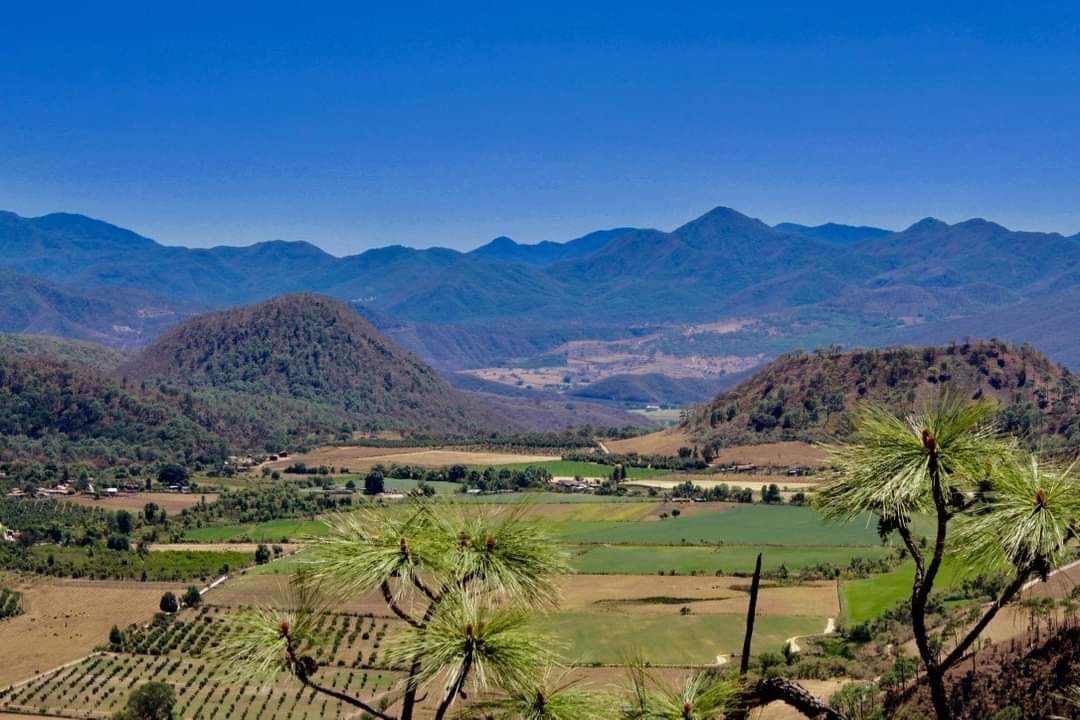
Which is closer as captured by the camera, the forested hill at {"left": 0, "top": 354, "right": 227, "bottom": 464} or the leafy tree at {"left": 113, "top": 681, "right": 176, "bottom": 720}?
the leafy tree at {"left": 113, "top": 681, "right": 176, "bottom": 720}

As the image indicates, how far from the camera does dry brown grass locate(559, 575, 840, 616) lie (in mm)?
66938

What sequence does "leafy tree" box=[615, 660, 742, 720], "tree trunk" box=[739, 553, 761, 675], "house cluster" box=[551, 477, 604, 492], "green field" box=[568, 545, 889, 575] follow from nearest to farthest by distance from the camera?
"tree trunk" box=[739, 553, 761, 675]
"leafy tree" box=[615, 660, 742, 720]
"green field" box=[568, 545, 889, 575]
"house cluster" box=[551, 477, 604, 492]

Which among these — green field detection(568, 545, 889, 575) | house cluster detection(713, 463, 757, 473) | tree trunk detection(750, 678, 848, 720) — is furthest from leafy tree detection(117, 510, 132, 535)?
tree trunk detection(750, 678, 848, 720)

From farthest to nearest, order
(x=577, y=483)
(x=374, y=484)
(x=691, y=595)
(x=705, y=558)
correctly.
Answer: (x=577, y=483) → (x=374, y=484) → (x=705, y=558) → (x=691, y=595)

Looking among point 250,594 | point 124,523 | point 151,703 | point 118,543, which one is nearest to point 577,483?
point 124,523

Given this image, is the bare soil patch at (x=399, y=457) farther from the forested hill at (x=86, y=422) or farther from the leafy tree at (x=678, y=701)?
the leafy tree at (x=678, y=701)

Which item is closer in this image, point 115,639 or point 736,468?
point 115,639

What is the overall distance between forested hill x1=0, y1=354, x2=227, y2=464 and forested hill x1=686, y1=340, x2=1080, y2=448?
7984 centimetres

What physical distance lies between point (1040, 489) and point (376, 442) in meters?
183

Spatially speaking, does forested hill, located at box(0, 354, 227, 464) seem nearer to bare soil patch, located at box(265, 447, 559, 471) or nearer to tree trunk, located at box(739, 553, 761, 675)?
bare soil patch, located at box(265, 447, 559, 471)

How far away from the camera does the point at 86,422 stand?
17138 centimetres

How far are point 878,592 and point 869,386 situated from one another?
84.7 m

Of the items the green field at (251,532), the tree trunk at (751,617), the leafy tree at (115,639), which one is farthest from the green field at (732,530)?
the tree trunk at (751,617)

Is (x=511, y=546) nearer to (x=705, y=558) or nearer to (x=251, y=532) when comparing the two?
(x=705, y=558)
